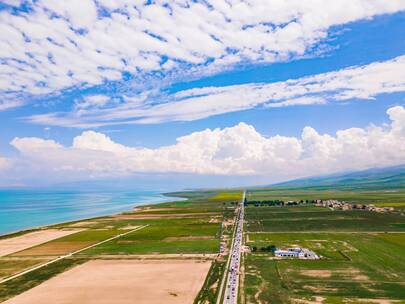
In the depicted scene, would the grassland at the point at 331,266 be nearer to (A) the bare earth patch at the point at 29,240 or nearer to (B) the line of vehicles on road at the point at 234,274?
(B) the line of vehicles on road at the point at 234,274

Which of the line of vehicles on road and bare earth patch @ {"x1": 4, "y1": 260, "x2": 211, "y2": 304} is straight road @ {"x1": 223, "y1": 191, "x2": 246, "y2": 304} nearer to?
the line of vehicles on road

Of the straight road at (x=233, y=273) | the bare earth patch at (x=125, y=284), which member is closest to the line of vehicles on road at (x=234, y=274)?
the straight road at (x=233, y=273)

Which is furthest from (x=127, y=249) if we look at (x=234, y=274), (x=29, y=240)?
(x=29, y=240)

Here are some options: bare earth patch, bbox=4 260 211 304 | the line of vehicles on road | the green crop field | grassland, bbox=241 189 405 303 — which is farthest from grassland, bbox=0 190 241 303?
the green crop field

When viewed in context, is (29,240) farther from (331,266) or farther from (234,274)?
(331,266)

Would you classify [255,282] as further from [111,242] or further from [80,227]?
[80,227]

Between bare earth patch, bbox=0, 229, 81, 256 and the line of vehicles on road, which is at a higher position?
bare earth patch, bbox=0, 229, 81, 256
